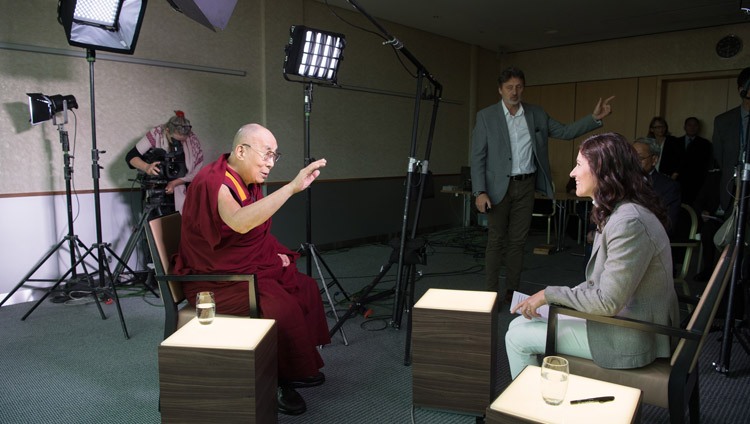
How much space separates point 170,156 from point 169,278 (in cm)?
216

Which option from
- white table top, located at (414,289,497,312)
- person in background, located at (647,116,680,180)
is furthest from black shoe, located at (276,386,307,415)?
person in background, located at (647,116,680,180)

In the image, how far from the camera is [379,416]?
2078 millimetres

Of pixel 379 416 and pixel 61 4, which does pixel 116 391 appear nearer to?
pixel 379 416

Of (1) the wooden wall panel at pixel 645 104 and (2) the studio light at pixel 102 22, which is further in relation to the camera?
(1) the wooden wall panel at pixel 645 104

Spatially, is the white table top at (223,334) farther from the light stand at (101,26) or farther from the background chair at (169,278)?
the light stand at (101,26)

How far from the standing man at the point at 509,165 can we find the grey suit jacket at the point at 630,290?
70.2 inches

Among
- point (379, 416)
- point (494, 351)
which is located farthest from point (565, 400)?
point (379, 416)

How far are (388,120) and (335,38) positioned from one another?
318 centimetres

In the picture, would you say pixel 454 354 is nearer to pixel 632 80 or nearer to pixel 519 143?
pixel 519 143

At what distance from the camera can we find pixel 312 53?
2949 millimetres

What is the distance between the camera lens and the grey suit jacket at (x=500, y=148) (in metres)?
3.33

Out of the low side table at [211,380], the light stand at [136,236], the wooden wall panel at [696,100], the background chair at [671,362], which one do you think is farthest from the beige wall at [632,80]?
the low side table at [211,380]

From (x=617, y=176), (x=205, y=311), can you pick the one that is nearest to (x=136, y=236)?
(x=205, y=311)

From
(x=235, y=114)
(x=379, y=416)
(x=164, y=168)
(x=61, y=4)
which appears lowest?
(x=379, y=416)
